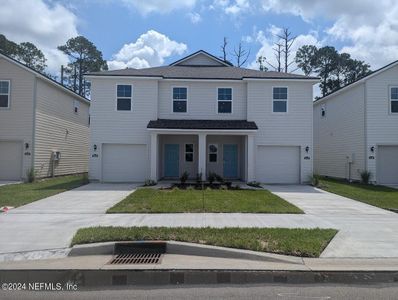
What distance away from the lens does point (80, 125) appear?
2959 cm

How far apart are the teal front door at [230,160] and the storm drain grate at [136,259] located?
16.4 metres

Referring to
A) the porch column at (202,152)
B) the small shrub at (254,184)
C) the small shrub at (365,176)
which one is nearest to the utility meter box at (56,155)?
the porch column at (202,152)

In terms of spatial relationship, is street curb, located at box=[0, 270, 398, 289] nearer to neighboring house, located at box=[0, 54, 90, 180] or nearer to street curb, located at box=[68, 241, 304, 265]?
street curb, located at box=[68, 241, 304, 265]

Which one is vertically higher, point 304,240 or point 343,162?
point 343,162

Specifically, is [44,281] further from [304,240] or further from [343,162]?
[343,162]

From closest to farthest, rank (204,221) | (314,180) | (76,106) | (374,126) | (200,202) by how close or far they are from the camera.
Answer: (204,221), (200,202), (314,180), (374,126), (76,106)

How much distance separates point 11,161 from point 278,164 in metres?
14.9

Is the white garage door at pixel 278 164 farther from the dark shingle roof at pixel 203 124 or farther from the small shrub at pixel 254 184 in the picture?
the dark shingle roof at pixel 203 124

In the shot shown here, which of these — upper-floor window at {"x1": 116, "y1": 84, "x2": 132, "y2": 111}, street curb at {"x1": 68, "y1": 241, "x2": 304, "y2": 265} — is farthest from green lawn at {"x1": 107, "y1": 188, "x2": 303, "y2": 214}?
upper-floor window at {"x1": 116, "y1": 84, "x2": 132, "y2": 111}

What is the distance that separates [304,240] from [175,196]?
7.69 m

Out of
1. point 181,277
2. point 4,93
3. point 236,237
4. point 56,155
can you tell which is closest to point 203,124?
point 56,155

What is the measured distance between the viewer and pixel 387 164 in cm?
2214

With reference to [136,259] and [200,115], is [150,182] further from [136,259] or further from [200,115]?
[136,259]

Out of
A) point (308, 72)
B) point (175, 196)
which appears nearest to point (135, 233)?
point (175, 196)
